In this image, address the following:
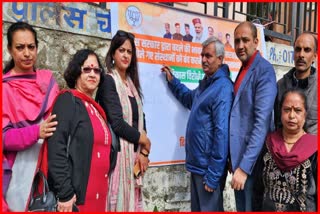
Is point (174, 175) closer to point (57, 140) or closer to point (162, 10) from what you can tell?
point (162, 10)

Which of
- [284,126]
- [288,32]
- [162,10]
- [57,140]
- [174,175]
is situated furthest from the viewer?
[288,32]

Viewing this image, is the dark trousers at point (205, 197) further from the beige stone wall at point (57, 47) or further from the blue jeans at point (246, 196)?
the beige stone wall at point (57, 47)

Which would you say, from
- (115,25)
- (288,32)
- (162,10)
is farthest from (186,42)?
(288,32)

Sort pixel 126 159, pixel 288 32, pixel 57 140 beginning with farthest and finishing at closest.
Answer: pixel 288 32, pixel 126 159, pixel 57 140

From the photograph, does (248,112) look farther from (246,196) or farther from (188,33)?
(188,33)

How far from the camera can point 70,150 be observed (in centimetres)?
227

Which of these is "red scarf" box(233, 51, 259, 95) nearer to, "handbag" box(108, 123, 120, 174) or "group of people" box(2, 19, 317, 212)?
"group of people" box(2, 19, 317, 212)

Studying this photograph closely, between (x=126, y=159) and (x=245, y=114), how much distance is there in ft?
2.99

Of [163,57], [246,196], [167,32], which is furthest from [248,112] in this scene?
[167,32]

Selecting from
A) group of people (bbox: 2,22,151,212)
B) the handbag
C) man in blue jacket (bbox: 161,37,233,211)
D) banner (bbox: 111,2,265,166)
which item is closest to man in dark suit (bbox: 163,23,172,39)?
banner (bbox: 111,2,265,166)

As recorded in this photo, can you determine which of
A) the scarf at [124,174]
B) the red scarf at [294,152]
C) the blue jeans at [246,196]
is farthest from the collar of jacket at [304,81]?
the scarf at [124,174]

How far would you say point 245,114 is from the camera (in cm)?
284

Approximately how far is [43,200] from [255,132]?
57.5 inches

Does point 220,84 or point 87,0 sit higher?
point 87,0
